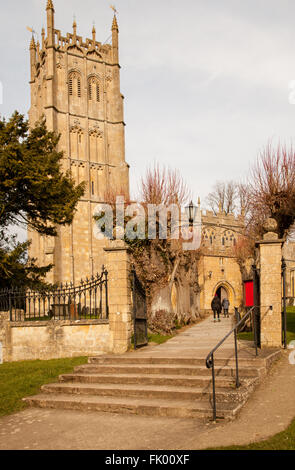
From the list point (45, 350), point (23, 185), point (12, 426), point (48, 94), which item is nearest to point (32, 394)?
point (12, 426)

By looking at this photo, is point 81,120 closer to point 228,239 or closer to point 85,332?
point 228,239

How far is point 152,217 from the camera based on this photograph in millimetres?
21953

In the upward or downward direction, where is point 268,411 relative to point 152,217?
downward

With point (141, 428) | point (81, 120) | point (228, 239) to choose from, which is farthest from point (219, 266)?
point (141, 428)

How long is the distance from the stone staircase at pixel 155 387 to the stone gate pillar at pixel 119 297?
3.66ft

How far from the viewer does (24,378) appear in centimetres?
1018

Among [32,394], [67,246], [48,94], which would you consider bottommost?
[32,394]

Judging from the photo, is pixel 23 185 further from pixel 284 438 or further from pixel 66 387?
pixel 284 438

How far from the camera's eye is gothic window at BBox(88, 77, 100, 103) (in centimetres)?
5091

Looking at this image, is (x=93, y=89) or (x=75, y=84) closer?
(x=75, y=84)

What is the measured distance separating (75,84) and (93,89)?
7.12ft

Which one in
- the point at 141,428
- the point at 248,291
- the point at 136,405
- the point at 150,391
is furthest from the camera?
the point at 248,291

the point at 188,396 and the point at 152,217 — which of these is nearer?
the point at 188,396

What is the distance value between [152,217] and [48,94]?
2954 centimetres
